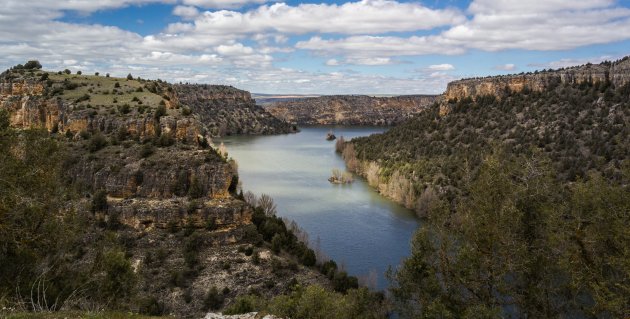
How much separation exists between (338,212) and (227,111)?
110689mm

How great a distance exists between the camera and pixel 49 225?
13461 millimetres

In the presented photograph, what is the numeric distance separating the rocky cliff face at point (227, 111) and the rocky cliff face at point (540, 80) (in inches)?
2919

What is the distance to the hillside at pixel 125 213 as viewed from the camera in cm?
1346

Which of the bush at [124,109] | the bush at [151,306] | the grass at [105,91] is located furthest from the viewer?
the grass at [105,91]

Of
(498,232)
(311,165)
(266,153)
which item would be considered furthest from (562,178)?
(266,153)

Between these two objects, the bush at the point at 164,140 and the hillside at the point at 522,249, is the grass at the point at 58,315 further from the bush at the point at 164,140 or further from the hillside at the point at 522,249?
the bush at the point at 164,140

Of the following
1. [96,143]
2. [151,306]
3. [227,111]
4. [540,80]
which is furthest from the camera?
[227,111]

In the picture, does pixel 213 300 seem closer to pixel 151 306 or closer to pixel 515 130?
pixel 151 306

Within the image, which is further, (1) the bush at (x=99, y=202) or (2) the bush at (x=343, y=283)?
(1) the bush at (x=99, y=202)

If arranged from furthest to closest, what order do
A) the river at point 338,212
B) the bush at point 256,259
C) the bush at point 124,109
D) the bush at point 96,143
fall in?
the river at point 338,212
the bush at point 124,109
the bush at point 96,143
the bush at point 256,259

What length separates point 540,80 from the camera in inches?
2559

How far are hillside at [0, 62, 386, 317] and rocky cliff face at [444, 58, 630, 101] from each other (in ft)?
138

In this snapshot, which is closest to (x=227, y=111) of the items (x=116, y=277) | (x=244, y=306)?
(x=244, y=306)

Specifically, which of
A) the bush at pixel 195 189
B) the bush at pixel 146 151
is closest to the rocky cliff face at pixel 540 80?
the bush at pixel 195 189
